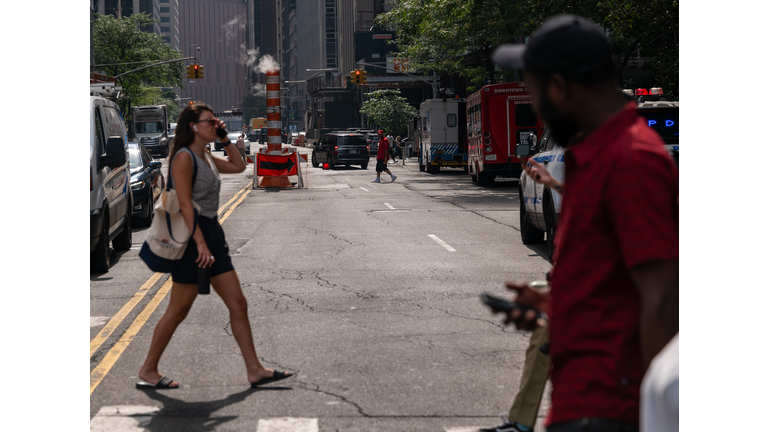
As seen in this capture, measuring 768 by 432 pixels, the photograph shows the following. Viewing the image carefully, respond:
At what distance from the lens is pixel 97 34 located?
6594 cm

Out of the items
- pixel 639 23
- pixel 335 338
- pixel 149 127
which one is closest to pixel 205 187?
pixel 335 338

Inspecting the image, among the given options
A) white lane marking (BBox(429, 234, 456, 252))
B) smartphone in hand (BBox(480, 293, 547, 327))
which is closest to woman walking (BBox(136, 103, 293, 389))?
smartphone in hand (BBox(480, 293, 547, 327))

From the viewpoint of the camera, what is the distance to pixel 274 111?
28281 millimetres

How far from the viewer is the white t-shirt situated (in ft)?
6.26

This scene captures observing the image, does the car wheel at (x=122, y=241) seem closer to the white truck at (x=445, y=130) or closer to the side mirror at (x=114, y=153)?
the side mirror at (x=114, y=153)

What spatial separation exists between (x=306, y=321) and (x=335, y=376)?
1.86m

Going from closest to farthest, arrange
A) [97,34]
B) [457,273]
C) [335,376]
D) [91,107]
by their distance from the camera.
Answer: [335,376] < [457,273] < [91,107] < [97,34]

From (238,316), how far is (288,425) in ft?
3.23

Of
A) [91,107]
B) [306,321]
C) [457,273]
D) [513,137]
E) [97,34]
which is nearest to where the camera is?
[306,321]

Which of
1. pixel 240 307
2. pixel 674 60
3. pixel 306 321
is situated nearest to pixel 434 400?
pixel 240 307

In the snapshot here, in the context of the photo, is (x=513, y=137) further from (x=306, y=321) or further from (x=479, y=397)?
(x=479, y=397)

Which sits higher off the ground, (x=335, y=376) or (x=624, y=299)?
(x=624, y=299)

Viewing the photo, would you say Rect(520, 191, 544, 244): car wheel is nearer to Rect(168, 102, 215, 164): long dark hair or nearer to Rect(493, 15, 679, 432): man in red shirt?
Rect(168, 102, 215, 164): long dark hair

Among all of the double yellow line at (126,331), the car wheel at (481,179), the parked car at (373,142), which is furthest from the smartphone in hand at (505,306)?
the parked car at (373,142)
